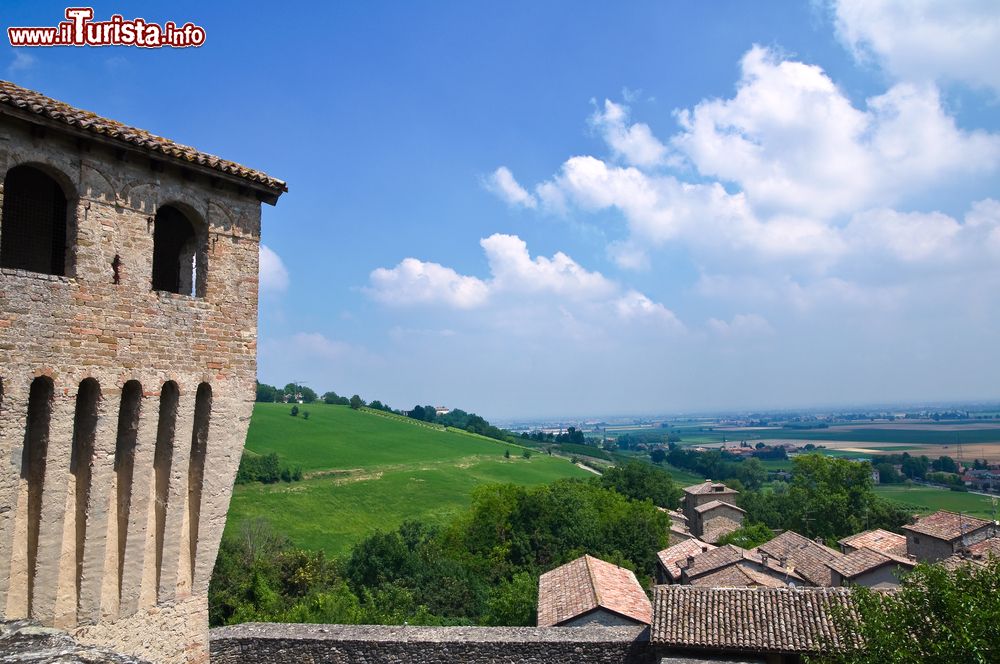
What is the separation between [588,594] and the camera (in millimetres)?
22703

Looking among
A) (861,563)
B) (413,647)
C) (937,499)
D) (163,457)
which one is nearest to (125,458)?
(163,457)

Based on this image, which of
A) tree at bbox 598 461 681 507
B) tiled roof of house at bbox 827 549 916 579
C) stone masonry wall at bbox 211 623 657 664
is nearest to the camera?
stone masonry wall at bbox 211 623 657 664

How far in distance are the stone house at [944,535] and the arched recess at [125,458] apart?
41.2m

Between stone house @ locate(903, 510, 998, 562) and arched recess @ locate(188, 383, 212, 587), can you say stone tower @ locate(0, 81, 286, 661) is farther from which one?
stone house @ locate(903, 510, 998, 562)

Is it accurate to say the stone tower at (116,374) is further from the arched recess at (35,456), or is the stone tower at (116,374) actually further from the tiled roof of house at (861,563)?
the tiled roof of house at (861,563)

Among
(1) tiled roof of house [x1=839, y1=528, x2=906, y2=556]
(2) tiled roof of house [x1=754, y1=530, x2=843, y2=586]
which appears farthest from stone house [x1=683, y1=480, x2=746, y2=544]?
(2) tiled roof of house [x1=754, y1=530, x2=843, y2=586]

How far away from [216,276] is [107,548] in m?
4.51

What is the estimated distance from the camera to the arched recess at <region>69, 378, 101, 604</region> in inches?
364

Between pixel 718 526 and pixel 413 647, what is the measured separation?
5398cm

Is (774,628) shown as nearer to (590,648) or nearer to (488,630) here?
(590,648)

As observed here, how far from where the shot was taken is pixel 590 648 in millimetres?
13953

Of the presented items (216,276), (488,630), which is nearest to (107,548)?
(216,276)

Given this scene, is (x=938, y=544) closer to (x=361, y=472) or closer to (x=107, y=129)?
(x=107, y=129)

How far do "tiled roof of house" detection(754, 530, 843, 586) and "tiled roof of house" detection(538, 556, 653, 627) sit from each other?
13876mm
